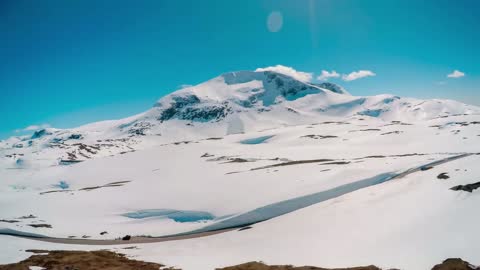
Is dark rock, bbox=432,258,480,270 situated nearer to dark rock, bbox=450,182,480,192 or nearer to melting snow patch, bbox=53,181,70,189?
dark rock, bbox=450,182,480,192

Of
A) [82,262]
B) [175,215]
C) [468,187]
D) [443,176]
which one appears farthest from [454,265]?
[175,215]

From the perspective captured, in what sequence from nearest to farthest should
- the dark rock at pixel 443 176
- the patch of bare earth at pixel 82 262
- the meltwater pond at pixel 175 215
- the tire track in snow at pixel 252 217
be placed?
the patch of bare earth at pixel 82 262 < the dark rock at pixel 443 176 < the tire track in snow at pixel 252 217 < the meltwater pond at pixel 175 215

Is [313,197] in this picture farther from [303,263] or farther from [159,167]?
[159,167]

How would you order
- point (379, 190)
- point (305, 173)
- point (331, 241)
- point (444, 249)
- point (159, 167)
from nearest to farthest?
point (444, 249), point (331, 241), point (379, 190), point (305, 173), point (159, 167)

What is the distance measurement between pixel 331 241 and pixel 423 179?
36.3m

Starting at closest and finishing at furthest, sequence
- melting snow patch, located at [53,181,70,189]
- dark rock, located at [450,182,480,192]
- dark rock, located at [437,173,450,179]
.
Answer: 1. dark rock, located at [450,182,480,192]
2. dark rock, located at [437,173,450,179]
3. melting snow patch, located at [53,181,70,189]

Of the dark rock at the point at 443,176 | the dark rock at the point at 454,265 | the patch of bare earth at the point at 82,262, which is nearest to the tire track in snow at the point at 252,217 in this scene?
the patch of bare earth at the point at 82,262

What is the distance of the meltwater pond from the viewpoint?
88.6 m

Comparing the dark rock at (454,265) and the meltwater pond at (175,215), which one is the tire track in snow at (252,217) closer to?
the meltwater pond at (175,215)

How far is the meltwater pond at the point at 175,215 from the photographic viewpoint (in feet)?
291

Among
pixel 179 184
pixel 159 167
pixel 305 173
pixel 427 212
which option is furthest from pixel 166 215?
pixel 159 167

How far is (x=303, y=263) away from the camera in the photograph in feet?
152

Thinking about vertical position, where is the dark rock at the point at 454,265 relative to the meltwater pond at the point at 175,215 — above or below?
below

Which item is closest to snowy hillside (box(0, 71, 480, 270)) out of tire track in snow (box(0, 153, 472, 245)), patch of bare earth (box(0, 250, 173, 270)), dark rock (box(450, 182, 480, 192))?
tire track in snow (box(0, 153, 472, 245))
